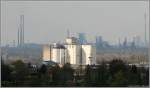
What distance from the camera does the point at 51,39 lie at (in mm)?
1377

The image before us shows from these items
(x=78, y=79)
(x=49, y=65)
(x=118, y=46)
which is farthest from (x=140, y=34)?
(x=49, y=65)

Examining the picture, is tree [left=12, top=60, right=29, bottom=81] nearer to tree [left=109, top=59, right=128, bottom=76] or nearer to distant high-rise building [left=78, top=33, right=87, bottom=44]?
distant high-rise building [left=78, top=33, right=87, bottom=44]

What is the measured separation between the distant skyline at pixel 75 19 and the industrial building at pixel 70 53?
6cm

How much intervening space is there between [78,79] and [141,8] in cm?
67

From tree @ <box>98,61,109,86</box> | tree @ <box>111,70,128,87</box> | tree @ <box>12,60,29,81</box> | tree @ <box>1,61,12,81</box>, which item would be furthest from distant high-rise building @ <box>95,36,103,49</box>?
tree @ <box>1,61,12,81</box>

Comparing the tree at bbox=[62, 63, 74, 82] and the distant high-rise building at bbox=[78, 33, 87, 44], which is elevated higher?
the distant high-rise building at bbox=[78, 33, 87, 44]

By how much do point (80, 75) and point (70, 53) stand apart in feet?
0.55

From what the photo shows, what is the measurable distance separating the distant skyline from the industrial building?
0.06 metres

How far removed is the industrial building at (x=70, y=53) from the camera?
1.35m

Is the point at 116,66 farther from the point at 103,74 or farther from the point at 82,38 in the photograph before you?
the point at 82,38

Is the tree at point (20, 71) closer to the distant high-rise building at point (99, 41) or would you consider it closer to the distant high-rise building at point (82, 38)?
the distant high-rise building at point (82, 38)

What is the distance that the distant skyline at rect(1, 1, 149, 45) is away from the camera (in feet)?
4.45

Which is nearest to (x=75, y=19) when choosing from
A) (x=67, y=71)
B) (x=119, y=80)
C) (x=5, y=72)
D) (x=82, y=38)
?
(x=82, y=38)

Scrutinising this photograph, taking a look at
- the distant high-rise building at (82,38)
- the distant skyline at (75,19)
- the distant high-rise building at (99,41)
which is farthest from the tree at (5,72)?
the distant high-rise building at (99,41)
